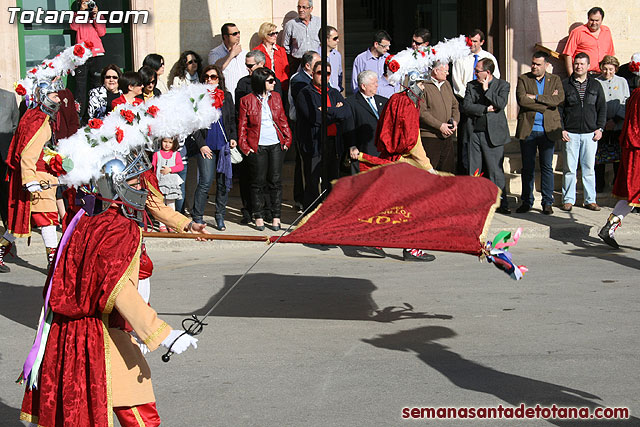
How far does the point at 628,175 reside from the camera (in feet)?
36.2

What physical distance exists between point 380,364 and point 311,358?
1.67ft

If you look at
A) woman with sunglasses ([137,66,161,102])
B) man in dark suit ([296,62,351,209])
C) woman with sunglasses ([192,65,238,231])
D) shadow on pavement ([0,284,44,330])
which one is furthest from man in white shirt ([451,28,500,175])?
shadow on pavement ([0,284,44,330])

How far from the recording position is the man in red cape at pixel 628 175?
10992mm

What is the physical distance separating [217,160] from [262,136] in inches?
25.6

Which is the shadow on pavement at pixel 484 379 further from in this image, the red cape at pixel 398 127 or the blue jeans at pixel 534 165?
the blue jeans at pixel 534 165

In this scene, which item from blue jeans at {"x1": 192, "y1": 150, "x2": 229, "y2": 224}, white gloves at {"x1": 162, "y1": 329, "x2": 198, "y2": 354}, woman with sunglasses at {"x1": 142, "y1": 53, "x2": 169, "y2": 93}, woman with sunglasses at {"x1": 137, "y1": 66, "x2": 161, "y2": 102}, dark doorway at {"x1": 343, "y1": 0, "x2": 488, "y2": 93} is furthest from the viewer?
dark doorway at {"x1": 343, "y1": 0, "x2": 488, "y2": 93}

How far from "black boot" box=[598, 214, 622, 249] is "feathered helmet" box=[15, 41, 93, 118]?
5858mm

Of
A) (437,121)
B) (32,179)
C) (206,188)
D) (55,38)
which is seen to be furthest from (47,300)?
(55,38)

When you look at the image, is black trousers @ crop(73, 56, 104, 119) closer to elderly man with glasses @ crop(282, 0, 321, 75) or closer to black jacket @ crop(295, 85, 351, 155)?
elderly man with glasses @ crop(282, 0, 321, 75)

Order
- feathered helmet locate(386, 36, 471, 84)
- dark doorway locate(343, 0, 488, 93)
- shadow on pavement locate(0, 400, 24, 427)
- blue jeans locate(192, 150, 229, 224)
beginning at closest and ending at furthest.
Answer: shadow on pavement locate(0, 400, 24, 427)
feathered helmet locate(386, 36, 471, 84)
blue jeans locate(192, 150, 229, 224)
dark doorway locate(343, 0, 488, 93)

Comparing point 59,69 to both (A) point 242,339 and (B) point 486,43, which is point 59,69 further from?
(B) point 486,43

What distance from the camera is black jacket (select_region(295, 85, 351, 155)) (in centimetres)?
1208

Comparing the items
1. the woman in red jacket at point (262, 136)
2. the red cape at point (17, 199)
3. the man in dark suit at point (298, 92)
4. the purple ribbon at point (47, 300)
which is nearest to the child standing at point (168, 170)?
the woman in red jacket at point (262, 136)

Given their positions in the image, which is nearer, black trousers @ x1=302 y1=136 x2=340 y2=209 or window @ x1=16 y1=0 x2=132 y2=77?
black trousers @ x1=302 y1=136 x2=340 y2=209
